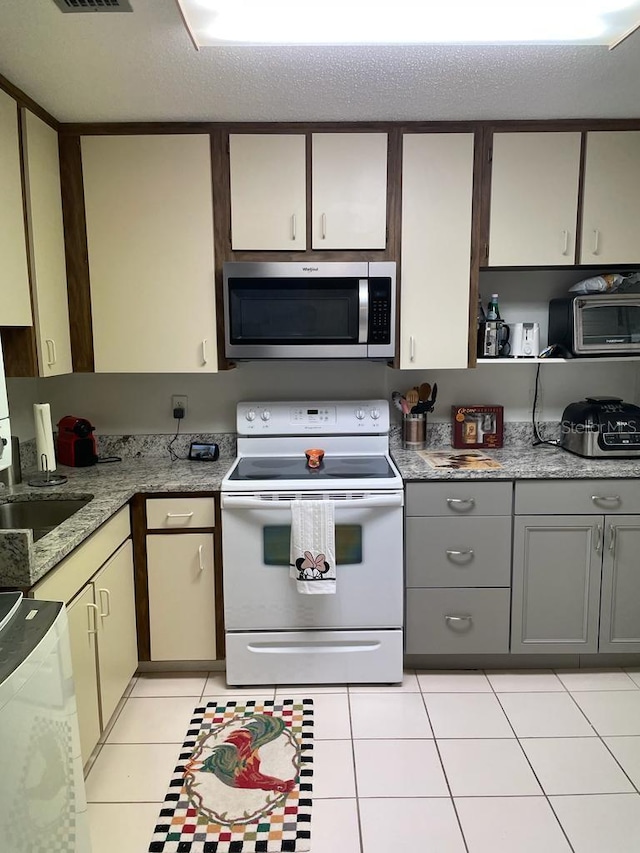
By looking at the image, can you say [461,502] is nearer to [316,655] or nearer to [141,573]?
[316,655]

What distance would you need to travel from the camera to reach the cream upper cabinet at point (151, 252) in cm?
256

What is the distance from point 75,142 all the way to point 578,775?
3089 mm

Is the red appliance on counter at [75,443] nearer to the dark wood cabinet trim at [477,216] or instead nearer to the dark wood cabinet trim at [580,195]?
the dark wood cabinet trim at [477,216]

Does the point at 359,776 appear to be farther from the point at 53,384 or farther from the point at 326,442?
the point at 53,384

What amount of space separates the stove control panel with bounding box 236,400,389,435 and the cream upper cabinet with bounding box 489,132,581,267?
0.89 meters

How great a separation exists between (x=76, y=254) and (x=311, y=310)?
105cm

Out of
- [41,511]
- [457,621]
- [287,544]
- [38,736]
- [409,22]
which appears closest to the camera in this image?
[38,736]

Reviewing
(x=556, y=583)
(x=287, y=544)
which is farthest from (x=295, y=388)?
(x=556, y=583)

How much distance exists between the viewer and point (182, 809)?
191 cm

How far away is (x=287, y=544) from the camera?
250cm

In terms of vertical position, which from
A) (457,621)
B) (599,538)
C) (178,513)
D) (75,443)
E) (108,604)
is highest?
(75,443)

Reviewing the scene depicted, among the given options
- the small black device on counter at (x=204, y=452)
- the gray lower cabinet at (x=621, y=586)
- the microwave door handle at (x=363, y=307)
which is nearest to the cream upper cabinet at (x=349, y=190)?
the microwave door handle at (x=363, y=307)

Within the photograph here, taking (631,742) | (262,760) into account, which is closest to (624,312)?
(631,742)

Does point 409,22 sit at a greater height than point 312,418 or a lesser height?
greater
